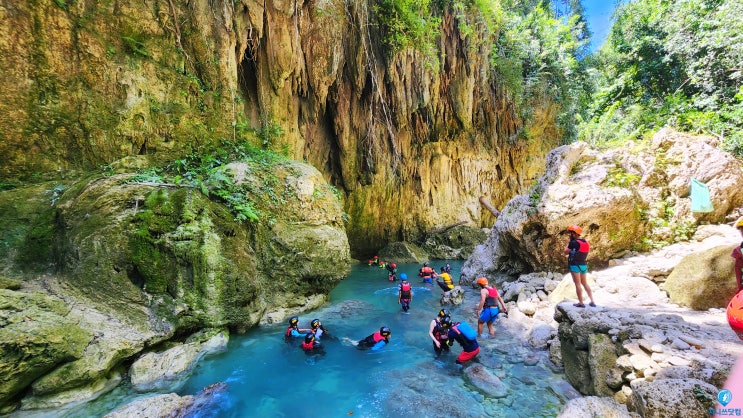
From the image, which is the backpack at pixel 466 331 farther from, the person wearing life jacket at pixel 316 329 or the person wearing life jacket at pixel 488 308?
the person wearing life jacket at pixel 316 329

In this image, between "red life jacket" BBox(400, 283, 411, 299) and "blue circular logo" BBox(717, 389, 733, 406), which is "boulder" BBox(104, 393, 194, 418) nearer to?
"red life jacket" BBox(400, 283, 411, 299)

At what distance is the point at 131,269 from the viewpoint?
5.10 m

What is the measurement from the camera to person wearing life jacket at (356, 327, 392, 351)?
5.96 metres

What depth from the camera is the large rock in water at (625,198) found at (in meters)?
6.98

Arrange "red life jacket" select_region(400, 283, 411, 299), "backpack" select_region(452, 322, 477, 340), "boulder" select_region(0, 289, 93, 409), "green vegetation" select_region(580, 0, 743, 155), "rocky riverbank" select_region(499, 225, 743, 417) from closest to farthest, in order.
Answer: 1. "rocky riverbank" select_region(499, 225, 743, 417)
2. "boulder" select_region(0, 289, 93, 409)
3. "backpack" select_region(452, 322, 477, 340)
4. "red life jacket" select_region(400, 283, 411, 299)
5. "green vegetation" select_region(580, 0, 743, 155)

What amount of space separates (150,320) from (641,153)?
468 inches

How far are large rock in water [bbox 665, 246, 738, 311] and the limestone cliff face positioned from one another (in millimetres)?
9830

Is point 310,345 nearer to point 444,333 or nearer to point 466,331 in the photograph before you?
point 444,333

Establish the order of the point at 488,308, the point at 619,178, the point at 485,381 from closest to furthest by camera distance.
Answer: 1. the point at 485,381
2. the point at 488,308
3. the point at 619,178

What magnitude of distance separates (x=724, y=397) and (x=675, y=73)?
15197 millimetres

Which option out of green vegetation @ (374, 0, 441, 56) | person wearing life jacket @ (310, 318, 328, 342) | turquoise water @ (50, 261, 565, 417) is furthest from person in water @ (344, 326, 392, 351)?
green vegetation @ (374, 0, 441, 56)

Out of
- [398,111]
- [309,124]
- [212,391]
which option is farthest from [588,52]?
[212,391]

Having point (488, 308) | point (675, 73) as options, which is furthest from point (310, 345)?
point (675, 73)

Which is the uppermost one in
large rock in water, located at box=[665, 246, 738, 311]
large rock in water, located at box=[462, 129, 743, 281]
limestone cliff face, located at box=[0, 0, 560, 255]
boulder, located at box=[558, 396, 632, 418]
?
limestone cliff face, located at box=[0, 0, 560, 255]
